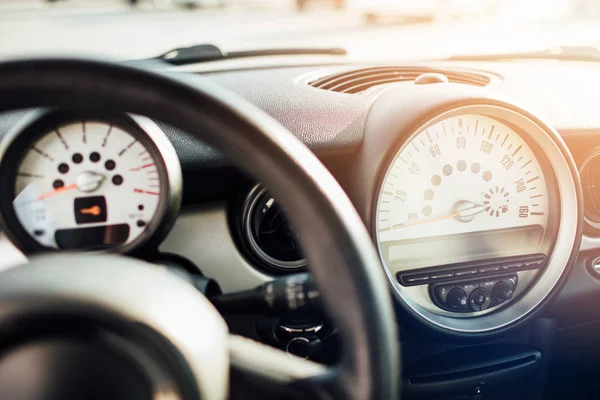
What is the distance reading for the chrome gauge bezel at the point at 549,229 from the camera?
1.71 metres

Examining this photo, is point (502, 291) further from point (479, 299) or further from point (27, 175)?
point (27, 175)

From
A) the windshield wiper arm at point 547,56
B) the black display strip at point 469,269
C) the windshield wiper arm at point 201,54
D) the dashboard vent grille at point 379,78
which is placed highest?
the windshield wiper arm at point 547,56

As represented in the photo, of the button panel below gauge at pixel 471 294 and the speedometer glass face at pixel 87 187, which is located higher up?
the speedometer glass face at pixel 87 187

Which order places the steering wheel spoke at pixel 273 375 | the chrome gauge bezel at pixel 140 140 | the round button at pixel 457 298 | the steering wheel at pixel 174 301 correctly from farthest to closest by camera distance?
the round button at pixel 457 298 < the chrome gauge bezel at pixel 140 140 < the steering wheel spoke at pixel 273 375 < the steering wheel at pixel 174 301

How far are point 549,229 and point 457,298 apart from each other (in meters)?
0.35

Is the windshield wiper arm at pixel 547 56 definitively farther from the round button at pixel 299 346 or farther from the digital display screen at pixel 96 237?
the digital display screen at pixel 96 237

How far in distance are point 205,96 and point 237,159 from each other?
0.32ft

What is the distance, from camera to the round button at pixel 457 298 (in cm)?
184

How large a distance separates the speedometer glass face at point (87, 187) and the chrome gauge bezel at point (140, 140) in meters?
0.01

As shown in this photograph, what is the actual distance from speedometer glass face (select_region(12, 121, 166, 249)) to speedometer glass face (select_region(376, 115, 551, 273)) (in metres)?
0.64

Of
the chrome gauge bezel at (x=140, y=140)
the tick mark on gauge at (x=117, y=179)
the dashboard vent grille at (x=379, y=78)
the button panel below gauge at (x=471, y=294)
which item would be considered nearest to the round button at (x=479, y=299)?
the button panel below gauge at (x=471, y=294)

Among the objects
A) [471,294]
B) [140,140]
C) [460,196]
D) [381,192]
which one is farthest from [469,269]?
[140,140]

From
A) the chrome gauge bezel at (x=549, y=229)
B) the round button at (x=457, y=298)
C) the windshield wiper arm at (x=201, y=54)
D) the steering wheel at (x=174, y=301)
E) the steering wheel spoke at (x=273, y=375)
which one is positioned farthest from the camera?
the windshield wiper arm at (x=201, y=54)

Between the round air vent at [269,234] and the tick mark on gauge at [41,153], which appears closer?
the tick mark on gauge at [41,153]
